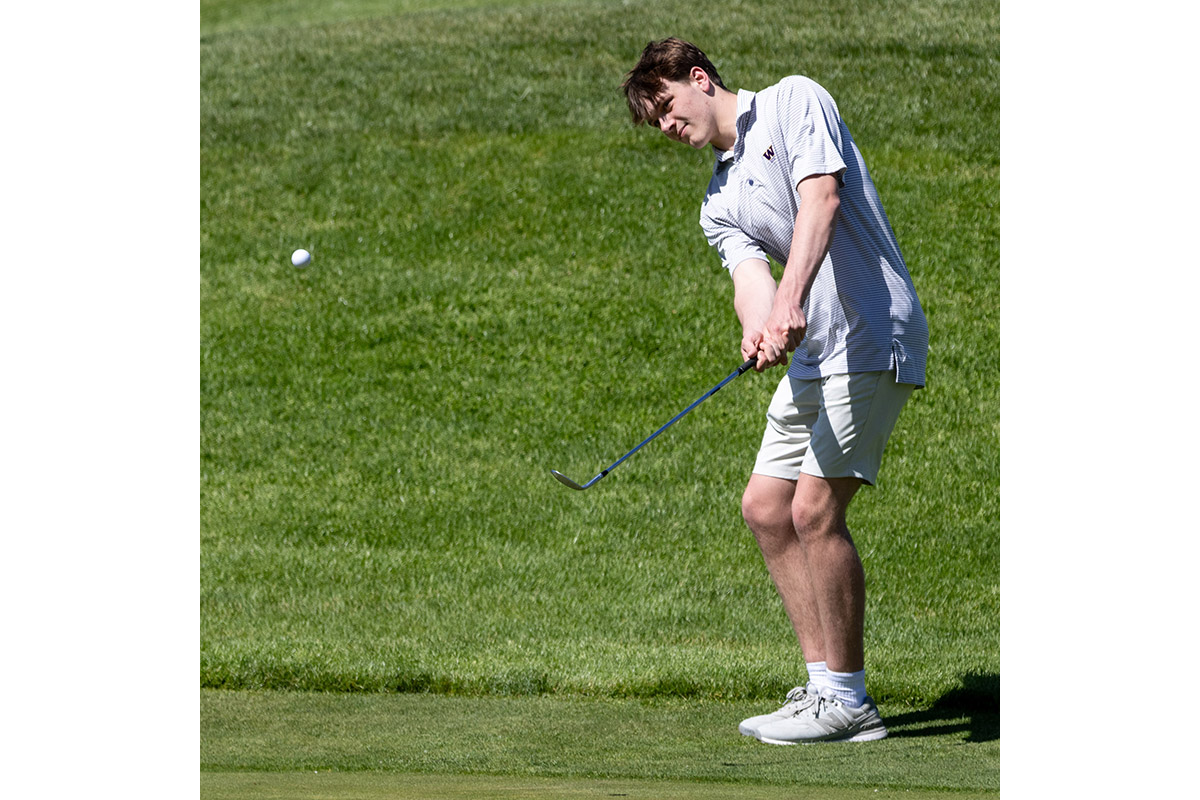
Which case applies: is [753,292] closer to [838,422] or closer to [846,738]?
[838,422]

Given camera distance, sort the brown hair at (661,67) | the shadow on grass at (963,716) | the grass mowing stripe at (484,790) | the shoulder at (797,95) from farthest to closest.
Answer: the shadow on grass at (963,716) < the brown hair at (661,67) < the shoulder at (797,95) < the grass mowing stripe at (484,790)

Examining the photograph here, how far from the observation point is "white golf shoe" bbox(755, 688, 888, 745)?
353 cm

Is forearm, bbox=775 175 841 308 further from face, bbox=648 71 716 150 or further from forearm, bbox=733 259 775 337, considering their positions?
face, bbox=648 71 716 150

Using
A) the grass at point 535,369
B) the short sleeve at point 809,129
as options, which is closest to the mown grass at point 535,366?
the grass at point 535,369

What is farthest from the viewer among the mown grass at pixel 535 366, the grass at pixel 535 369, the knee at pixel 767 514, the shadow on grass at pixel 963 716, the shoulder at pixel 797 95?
the mown grass at pixel 535 366

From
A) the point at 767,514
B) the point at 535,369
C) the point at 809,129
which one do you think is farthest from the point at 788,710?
the point at 535,369

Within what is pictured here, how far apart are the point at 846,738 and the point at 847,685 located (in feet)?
0.47

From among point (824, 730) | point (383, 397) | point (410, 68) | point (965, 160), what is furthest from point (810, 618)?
point (410, 68)

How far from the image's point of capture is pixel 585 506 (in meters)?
7.88

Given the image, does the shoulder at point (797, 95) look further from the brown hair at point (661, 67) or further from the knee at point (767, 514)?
the knee at point (767, 514)

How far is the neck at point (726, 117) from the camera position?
356cm

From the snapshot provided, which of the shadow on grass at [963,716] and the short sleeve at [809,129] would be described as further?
the shadow on grass at [963,716]

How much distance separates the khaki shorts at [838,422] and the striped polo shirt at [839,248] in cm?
3
